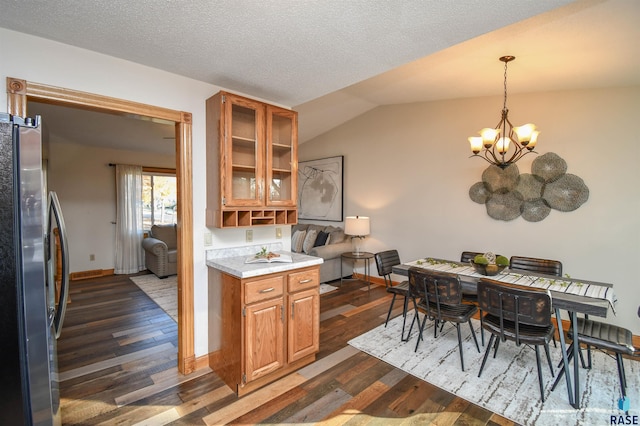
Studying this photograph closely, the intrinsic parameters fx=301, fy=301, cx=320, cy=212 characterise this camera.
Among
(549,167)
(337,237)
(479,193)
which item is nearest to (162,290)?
(337,237)

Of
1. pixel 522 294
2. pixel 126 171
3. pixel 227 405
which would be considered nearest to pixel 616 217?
pixel 522 294

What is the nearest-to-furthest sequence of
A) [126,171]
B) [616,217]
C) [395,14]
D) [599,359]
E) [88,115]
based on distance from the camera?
[395,14], [599,359], [616,217], [88,115], [126,171]

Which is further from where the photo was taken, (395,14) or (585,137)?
(585,137)

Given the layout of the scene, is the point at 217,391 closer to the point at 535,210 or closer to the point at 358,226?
the point at 358,226

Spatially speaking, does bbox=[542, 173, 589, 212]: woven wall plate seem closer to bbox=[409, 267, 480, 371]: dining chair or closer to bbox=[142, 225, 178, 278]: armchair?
bbox=[409, 267, 480, 371]: dining chair

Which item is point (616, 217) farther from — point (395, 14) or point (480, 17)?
point (395, 14)

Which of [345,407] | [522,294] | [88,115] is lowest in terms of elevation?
[345,407]

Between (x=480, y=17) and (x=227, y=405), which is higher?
(x=480, y=17)

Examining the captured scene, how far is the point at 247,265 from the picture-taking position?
2.42 meters

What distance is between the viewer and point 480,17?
65.0 inches

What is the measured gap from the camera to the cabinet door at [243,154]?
2396 mm

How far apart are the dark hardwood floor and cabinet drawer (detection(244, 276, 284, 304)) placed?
0.73 m

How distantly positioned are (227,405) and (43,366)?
135cm

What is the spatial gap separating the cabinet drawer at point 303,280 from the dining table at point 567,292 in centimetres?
102
